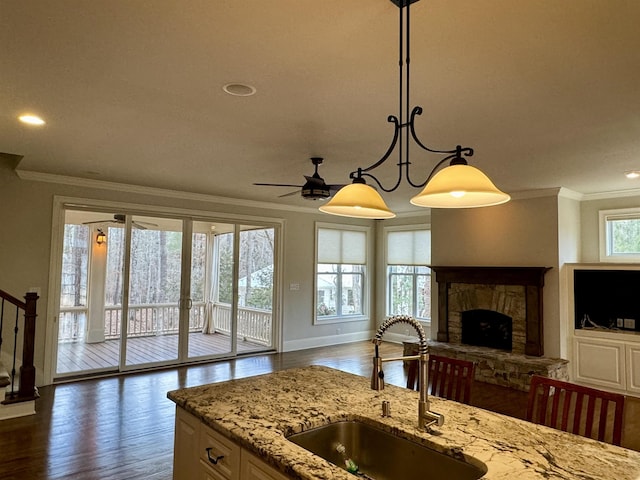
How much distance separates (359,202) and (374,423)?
1.05 m

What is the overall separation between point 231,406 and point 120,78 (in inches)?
78.6

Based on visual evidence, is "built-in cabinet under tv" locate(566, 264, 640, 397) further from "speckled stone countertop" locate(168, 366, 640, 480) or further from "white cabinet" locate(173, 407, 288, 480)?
"white cabinet" locate(173, 407, 288, 480)

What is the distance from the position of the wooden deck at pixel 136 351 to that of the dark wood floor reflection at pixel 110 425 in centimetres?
38

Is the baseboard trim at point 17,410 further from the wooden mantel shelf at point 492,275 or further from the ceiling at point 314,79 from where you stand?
the wooden mantel shelf at point 492,275

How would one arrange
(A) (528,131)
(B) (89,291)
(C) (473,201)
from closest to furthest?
1. (C) (473,201)
2. (A) (528,131)
3. (B) (89,291)

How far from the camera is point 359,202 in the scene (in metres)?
2.19

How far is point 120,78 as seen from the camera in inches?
101

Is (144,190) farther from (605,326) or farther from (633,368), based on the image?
(633,368)

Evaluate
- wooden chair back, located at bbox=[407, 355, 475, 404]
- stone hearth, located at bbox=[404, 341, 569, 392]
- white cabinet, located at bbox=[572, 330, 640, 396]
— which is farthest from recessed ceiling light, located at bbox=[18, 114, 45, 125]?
white cabinet, located at bbox=[572, 330, 640, 396]

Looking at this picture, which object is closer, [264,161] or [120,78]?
[120,78]

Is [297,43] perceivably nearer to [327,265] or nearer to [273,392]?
[273,392]

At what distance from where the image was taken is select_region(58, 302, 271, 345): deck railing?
6.25m

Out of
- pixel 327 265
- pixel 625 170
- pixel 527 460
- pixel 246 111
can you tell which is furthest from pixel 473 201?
pixel 327 265

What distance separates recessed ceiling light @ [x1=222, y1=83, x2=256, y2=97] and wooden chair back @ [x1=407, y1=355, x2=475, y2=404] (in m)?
1.97
